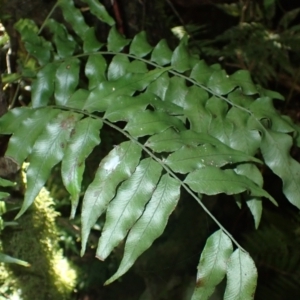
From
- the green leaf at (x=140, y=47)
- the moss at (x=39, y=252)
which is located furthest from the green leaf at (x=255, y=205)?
the moss at (x=39, y=252)

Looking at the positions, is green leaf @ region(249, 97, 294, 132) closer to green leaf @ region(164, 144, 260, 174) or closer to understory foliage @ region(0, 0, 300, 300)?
understory foliage @ region(0, 0, 300, 300)

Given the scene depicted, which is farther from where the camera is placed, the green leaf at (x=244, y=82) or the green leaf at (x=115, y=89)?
the green leaf at (x=244, y=82)

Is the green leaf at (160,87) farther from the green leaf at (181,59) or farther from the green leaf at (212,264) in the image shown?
the green leaf at (212,264)

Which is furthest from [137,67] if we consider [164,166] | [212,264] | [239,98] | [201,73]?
[212,264]

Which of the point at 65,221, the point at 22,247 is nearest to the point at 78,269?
the point at 65,221

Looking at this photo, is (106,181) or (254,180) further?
(254,180)

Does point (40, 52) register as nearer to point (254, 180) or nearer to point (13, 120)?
point (13, 120)

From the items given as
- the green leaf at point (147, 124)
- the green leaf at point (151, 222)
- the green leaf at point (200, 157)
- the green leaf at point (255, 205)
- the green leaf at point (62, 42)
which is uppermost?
the green leaf at point (62, 42)
